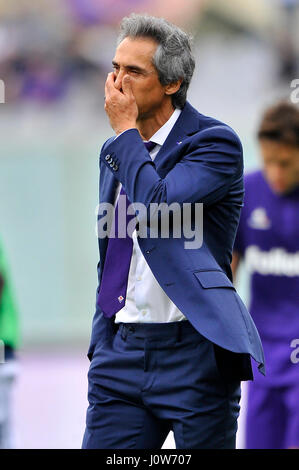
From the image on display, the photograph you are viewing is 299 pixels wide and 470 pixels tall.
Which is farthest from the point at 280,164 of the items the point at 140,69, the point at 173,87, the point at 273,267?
the point at 140,69

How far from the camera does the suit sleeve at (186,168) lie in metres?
3.15

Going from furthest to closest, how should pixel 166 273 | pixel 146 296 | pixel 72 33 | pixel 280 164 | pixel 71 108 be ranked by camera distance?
pixel 72 33 < pixel 71 108 < pixel 280 164 < pixel 146 296 < pixel 166 273

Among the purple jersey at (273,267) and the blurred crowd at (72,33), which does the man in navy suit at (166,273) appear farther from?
the blurred crowd at (72,33)

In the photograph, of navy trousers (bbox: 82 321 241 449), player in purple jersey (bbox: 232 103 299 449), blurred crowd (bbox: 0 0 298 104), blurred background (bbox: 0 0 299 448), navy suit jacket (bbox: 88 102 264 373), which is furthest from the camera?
blurred crowd (bbox: 0 0 298 104)

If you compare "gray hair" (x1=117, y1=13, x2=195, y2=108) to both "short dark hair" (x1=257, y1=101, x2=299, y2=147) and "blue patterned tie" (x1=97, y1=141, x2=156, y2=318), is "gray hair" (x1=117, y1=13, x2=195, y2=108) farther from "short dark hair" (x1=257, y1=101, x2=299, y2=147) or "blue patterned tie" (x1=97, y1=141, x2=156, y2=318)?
"short dark hair" (x1=257, y1=101, x2=299, y2=147)

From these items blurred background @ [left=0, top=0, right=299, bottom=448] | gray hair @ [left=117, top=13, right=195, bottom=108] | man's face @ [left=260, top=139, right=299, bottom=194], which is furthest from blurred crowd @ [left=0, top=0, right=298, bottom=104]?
gray hair @ [left=117, top=13, right=195, bottom=108]

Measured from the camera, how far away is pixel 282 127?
4938 mm

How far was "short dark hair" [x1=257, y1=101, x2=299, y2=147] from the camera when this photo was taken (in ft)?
16.2

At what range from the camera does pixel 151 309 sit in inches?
130

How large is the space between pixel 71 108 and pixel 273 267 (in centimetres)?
714

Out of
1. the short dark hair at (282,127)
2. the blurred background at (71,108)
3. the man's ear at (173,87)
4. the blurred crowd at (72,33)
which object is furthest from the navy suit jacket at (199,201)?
the blurred crowd at (72,33)

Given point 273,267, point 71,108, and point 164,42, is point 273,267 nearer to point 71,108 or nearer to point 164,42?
point 164,42
